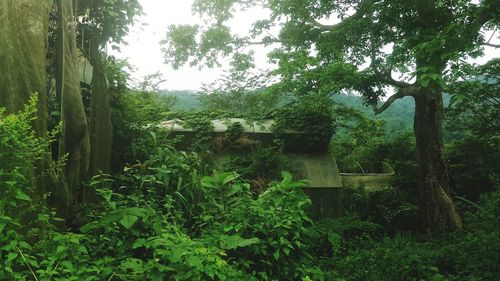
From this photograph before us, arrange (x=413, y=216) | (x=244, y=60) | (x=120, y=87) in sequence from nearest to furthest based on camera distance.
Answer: (x=120, y=87) < (x=413, y=216) < (x=244, y=60)

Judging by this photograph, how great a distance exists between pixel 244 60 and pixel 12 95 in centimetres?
1064

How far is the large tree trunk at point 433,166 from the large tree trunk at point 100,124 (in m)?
6.68

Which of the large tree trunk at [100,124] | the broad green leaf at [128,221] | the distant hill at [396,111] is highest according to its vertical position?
the distant hill at [396,111]

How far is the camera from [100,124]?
19.0ft

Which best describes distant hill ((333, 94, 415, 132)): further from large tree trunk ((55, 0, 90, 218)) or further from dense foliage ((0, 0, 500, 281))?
large tree trunk ((55, 0, 90, 218))

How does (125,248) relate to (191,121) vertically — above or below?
below

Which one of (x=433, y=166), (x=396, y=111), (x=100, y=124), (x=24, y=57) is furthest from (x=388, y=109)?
(x=24, y=57)

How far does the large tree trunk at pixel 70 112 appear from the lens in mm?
4996

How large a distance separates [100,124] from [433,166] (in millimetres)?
7054

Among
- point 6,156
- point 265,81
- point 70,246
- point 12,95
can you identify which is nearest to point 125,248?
point 70,246

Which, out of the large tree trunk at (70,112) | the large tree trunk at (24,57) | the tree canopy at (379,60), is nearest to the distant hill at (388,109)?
the tree canopy at (379,60)

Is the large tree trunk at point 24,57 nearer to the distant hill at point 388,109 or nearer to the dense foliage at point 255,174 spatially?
the dense foliage at point 255,174

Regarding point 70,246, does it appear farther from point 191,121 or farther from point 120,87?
point 191,121

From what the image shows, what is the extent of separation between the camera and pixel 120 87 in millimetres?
6805
